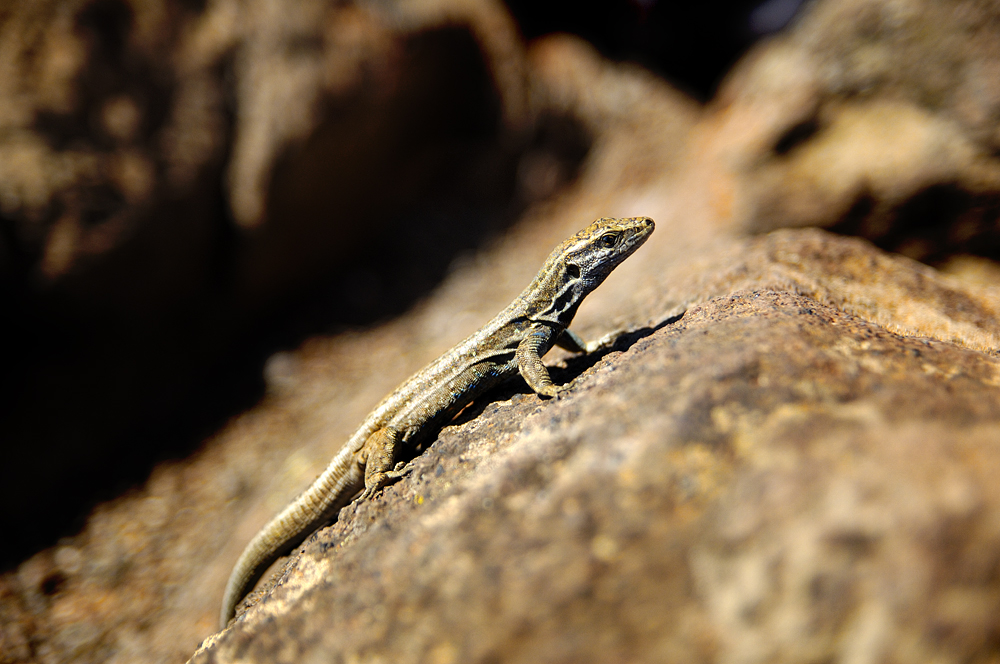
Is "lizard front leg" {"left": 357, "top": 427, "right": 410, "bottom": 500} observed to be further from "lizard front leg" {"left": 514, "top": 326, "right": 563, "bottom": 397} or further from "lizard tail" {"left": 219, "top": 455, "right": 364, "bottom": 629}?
"lizard front leg" {"left": 514, "top": 326, "right": 563, "bottom": 397}

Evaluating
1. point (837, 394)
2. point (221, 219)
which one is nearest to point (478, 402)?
point (837, 394)

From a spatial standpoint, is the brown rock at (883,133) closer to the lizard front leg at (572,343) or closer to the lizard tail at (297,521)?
the lizard front leg at (572,343)

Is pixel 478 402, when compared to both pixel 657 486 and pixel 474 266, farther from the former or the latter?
pixel 474 266

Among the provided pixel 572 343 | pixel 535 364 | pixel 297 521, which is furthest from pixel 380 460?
pixel 572 343

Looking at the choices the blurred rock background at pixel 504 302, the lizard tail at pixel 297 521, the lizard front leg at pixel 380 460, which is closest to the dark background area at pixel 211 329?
the blurred rock background at pixel 504 302

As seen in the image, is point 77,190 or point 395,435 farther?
point 77,190
